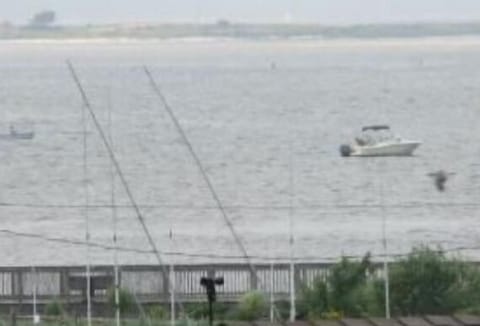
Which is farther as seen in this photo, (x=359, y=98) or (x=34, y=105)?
(x=359, y=98)

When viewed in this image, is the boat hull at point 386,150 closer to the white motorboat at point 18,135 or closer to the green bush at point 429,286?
the white motorboat at point 18,135

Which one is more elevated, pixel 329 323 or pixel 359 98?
pixel 359 98

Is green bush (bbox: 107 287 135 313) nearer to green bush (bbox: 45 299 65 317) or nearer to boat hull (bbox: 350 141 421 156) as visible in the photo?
green bush (bbox: 45 299 65 317)

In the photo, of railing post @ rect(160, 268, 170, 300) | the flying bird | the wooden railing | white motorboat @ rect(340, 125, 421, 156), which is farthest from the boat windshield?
railing post @ rect(160, 268, 170, 300)

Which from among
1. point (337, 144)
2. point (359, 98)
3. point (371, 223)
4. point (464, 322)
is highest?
point (359, 98)

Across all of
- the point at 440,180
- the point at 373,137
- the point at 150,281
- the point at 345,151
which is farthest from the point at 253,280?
the point at 373,137

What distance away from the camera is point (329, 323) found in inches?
583

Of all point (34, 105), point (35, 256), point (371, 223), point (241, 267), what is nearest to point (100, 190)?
point (371, 223)

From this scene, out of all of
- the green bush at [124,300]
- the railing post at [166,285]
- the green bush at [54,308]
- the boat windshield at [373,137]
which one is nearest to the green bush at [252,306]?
the green bush at [124,300]

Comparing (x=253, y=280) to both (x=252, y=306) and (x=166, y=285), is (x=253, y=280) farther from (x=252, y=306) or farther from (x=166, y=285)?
(x=252, y=306)

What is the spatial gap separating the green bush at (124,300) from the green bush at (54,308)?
2.05 ft

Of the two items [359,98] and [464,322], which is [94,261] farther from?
[359,98]

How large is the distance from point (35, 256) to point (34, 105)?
88281mm

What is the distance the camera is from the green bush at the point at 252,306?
2317cm
